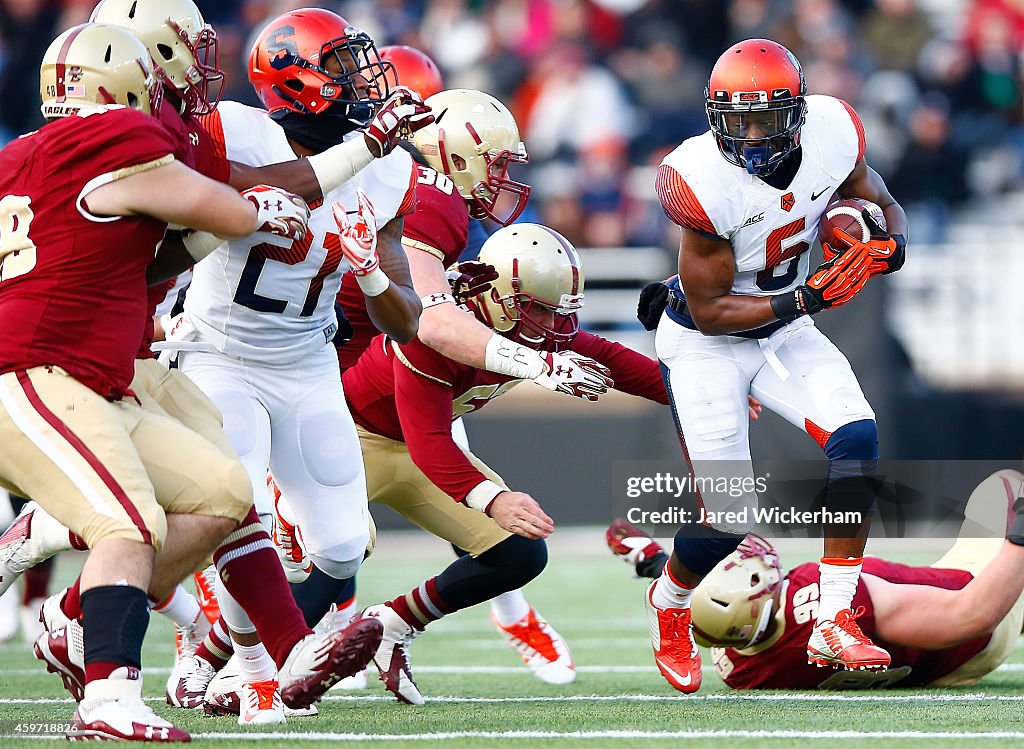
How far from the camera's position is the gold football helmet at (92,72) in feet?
11.4

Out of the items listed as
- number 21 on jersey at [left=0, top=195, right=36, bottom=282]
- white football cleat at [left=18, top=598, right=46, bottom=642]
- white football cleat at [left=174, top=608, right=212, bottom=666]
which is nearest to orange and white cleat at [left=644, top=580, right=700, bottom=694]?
white football cleat at [left=174, top=608, right=212, bottom=666]

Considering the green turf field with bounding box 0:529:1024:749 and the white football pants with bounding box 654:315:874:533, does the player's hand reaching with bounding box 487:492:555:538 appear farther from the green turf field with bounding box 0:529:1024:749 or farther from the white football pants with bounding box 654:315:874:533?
the white football pants with bounding box 654:315:874:533

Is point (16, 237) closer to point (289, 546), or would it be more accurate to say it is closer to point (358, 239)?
point (358, 239)

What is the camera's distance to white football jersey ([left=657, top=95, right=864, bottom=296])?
4.74 m

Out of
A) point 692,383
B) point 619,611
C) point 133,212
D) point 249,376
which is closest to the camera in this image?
point 133,212

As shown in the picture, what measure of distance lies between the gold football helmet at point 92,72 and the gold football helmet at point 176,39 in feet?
1.28

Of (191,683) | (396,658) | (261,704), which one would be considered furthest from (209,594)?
(261,704)

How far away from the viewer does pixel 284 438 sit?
14.3 feet

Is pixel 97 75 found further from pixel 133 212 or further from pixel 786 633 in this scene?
pixel 786 633

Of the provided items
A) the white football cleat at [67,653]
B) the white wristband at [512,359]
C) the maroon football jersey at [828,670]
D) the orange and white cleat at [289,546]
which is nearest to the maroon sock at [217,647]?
the orange and white cleat at [289,546]

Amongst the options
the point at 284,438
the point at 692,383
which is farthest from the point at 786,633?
the point at 284,438

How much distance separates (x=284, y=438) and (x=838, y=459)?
1653 millimetres

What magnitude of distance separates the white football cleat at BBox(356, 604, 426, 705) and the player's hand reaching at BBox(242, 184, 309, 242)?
4.19ft

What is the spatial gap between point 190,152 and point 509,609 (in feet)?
7.70
